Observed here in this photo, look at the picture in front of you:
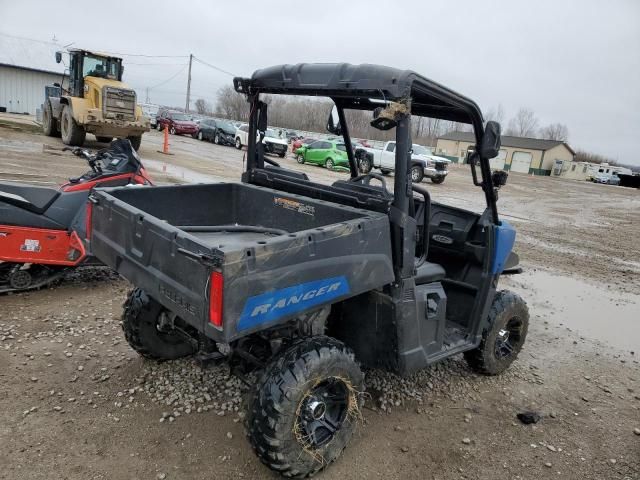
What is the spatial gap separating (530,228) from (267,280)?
38.3 ft

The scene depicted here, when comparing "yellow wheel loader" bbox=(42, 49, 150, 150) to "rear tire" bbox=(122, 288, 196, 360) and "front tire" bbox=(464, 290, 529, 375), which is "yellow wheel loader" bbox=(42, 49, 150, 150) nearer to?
"rear tire" bbox=(122, 288, 196, 360)

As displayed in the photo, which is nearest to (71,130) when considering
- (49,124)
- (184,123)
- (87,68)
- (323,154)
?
(87,68)

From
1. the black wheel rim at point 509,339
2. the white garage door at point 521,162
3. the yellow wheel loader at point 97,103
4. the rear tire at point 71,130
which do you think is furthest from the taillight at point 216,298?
the white garage door at point 521,162

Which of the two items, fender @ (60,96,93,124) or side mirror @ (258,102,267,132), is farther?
fender @ (60,96,93,124)

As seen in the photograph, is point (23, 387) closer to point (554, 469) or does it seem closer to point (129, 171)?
point (129, 171)

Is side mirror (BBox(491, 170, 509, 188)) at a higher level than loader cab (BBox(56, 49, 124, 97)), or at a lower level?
lower

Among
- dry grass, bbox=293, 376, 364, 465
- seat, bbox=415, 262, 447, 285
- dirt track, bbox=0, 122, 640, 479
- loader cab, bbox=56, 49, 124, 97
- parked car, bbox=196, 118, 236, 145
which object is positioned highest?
loader cab, bbox=56, 49, 124, 97

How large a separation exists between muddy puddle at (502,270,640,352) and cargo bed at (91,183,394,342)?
3.89 meters

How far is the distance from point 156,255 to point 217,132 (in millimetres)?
28929

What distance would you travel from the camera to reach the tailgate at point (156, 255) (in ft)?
7.71

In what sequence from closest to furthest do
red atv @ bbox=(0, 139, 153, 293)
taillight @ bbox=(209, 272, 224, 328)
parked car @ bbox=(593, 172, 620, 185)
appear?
taillight @ bbox=(209, 272, 224, 328) → red atv @ bbox=(0, 139, 153, 293) → parked car @ bbox=(593, 172, 620, 185)

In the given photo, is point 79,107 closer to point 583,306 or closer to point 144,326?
point 144,326

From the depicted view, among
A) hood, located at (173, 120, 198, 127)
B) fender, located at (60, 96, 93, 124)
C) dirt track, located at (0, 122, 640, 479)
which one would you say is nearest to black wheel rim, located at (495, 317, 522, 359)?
dirt track, located at (0, 122, 640, 479)

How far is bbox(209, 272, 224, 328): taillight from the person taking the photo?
223cm
